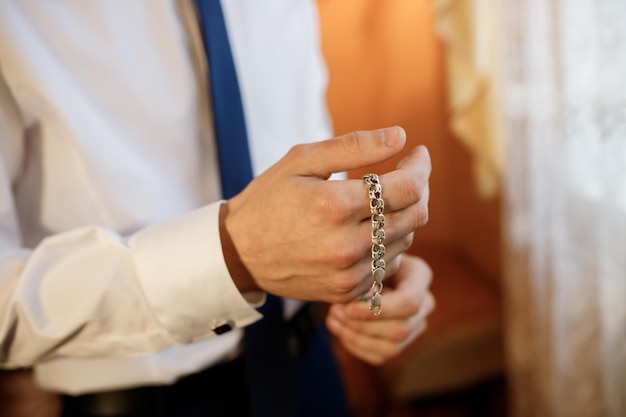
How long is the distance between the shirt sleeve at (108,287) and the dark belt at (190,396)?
13 cm

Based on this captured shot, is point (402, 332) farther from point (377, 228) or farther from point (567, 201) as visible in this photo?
point (567, 201)

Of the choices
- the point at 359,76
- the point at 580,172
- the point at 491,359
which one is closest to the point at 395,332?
the point at 580,172

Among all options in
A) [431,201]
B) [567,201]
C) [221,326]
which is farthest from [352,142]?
[431,201]

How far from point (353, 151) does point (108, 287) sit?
327mm

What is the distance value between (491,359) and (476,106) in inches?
35.0

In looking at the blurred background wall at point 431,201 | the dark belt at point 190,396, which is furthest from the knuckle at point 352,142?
the blurred background wall at point 431,201

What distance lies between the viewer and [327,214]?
46 centimetres

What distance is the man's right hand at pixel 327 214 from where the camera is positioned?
47cm

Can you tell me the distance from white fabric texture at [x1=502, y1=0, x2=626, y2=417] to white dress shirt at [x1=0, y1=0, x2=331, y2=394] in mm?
603

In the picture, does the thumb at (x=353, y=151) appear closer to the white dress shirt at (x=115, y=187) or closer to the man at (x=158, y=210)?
the man at (x=158, y=210)

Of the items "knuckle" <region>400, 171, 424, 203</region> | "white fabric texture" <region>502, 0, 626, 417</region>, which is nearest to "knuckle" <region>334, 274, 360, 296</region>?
"knuckle" <region>400, 171, 424, 203</region>

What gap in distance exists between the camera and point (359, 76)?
1818mm

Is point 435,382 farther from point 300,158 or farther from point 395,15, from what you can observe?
point 300,158

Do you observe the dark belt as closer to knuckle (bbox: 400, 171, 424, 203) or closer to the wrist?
the wrist
